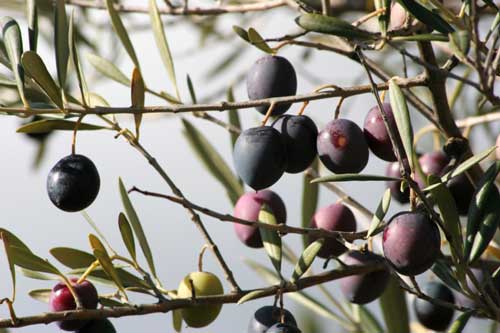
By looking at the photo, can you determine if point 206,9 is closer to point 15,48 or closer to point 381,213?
point 15,48

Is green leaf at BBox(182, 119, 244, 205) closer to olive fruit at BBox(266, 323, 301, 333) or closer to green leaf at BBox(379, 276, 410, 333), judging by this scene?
green leaf at BBox(379, 276, 410, 333)

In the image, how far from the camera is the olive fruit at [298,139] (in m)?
1.09

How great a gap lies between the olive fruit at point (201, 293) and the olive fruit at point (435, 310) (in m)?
0.36

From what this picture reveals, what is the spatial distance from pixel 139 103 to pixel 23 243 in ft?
0.67

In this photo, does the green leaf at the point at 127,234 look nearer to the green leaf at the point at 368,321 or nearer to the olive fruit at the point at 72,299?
the olive fruit at the point at 72,299

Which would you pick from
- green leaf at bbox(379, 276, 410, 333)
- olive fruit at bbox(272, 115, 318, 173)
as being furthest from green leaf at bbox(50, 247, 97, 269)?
green leaf at bbox(379, 276, 410, 333)

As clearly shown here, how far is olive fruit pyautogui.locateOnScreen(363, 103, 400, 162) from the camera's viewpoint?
41.6 inches

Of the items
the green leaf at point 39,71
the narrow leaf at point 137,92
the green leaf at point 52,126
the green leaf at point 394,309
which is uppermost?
the green leaf at point 39,71

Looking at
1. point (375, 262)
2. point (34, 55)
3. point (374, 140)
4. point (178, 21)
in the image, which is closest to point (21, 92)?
point (34, 55)

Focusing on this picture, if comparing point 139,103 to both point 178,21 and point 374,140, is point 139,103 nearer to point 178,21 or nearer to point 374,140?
point 374,140

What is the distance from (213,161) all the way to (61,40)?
20.7 inches

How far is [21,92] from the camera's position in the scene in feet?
3.41

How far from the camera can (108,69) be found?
1374mm

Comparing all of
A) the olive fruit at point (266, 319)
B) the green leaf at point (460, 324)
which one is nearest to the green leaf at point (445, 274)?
the green leaf at point (460, 324)
